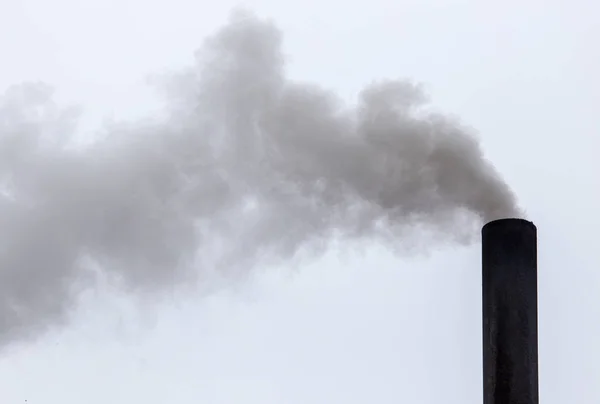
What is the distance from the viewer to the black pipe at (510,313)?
1064 cm

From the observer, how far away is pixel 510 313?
10.8m

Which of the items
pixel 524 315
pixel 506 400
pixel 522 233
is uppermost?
pixel 522 233

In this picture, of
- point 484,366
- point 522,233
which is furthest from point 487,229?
point 484,366

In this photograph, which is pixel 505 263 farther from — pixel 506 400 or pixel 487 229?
pixel 506 400

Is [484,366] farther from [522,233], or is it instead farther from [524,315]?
[522,233]

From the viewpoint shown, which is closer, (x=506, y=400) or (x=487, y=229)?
(x=506, y=400)

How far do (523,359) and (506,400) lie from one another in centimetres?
42

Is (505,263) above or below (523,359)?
above

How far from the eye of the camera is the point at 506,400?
10570 millimetres

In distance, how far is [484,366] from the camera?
10930mm

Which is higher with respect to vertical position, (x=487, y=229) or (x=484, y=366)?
(x=487, y=229)

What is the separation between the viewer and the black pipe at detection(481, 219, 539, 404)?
1064cm

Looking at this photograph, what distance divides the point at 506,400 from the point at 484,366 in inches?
18.4

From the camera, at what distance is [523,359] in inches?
421
